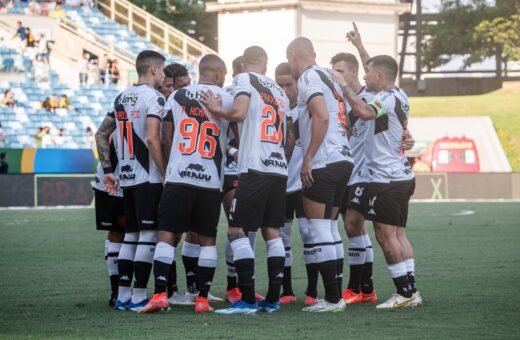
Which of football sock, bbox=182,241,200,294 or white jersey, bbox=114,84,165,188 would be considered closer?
white jersey, bbox=114,84,165,188

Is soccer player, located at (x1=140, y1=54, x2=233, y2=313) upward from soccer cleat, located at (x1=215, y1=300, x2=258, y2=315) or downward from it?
upward

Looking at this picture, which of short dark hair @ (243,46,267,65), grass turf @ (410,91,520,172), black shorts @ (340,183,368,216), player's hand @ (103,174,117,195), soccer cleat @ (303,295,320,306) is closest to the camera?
short dark hair @ (243,46,267,65)

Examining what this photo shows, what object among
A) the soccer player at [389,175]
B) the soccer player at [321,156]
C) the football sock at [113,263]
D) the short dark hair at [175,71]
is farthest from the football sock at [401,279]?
the short dark hair at [175,71]

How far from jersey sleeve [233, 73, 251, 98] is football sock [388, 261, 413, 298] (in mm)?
2032

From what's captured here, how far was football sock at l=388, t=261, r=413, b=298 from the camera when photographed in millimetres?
9617

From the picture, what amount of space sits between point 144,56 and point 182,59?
119 ft

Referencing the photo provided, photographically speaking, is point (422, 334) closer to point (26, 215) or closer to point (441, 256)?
point (441, 256)

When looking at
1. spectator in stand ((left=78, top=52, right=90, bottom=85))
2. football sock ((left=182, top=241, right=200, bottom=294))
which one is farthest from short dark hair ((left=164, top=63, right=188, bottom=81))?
spectator in stand ((left=78, top=52, right=90, bottom=85))

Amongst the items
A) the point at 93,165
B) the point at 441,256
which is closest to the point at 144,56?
the point at 441,256

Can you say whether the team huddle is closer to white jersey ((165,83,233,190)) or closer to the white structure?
white jersey ((165,83,233,190))

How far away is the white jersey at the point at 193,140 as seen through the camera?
931 centimetres

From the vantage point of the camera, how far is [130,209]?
9812 millimetres

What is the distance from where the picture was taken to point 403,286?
31.6 feet

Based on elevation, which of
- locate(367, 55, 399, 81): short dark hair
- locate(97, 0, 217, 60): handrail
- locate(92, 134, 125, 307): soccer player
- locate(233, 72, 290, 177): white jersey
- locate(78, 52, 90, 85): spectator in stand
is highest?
locate(97, 0, 217, 60): handrail
